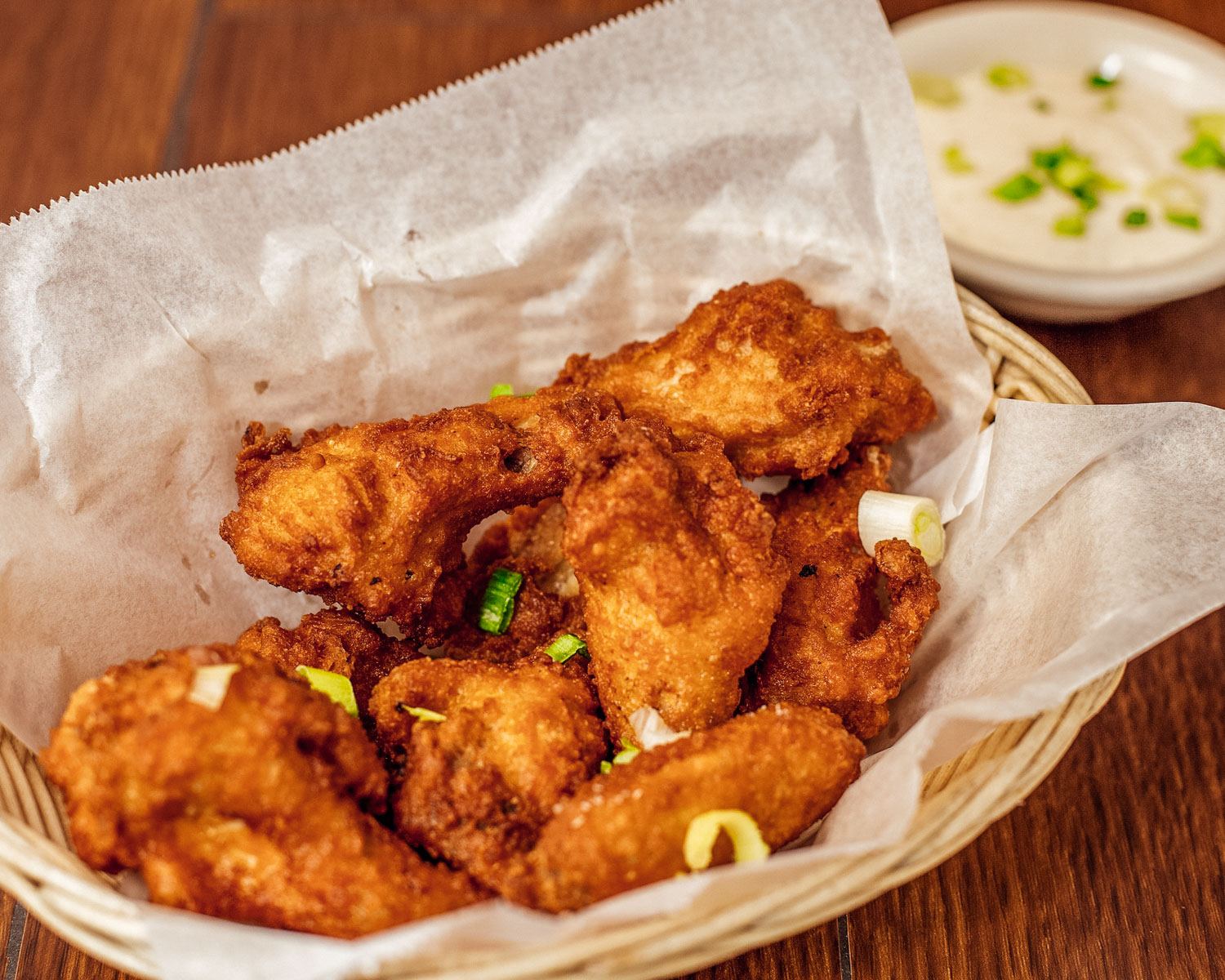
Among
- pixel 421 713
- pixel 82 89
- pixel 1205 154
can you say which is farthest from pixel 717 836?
pixel 82 89

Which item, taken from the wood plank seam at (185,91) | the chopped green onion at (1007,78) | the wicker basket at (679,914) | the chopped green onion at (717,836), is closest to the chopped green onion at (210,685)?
the wicker basket at (679,914)

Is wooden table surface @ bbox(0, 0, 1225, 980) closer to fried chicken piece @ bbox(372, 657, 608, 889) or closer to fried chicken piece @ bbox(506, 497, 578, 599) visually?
fried chicken piece @ bbox(372, 657, 608, 889)

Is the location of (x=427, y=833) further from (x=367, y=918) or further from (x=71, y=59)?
(x=71, y=59)

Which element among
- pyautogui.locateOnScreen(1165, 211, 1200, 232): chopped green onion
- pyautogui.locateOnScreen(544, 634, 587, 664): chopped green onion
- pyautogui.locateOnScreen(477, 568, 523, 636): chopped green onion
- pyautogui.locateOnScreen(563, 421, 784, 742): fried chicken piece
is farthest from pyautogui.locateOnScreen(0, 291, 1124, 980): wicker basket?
pyautogui.locateOnScreen(1165, 211, 1200, 232): chopped green onion

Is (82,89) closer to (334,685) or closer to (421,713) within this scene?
(334,685)

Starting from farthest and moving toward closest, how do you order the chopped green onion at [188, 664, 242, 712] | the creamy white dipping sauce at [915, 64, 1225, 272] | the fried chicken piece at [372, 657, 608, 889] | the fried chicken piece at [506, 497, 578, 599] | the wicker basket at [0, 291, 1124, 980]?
the creamy white dipping sauce at [915, 64, 1225, 272], the fried chicken piece at [506, 497, 578, 599], the fried chicken piece at [372, 657, 608, 889], the chopped green onion at [188, 664, 242, 712], the wicker basket at [0, 291, 1124, 980]

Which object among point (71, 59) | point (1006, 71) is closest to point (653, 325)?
point (1006, 71)

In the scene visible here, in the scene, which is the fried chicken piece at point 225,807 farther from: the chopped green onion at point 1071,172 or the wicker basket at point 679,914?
the chopped green onion at point 1071,172
